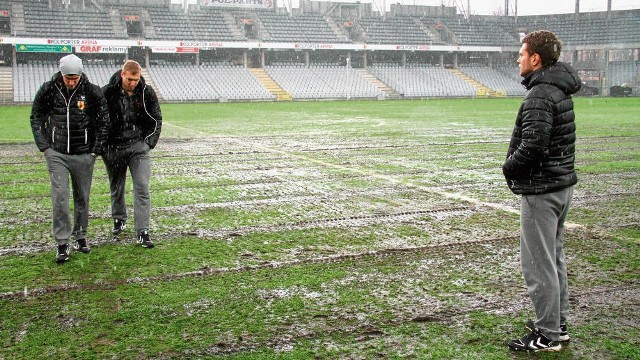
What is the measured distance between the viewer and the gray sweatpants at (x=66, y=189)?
235 inches

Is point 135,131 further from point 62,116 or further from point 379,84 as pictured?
point 379,84

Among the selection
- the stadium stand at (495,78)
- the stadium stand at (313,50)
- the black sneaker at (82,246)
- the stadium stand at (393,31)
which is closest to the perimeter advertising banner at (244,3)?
the stadium stand at (313,50)

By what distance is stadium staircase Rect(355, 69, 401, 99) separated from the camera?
5044cm

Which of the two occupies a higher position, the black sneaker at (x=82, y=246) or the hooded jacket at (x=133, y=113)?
the hooded jacket at (x=133, y=113)

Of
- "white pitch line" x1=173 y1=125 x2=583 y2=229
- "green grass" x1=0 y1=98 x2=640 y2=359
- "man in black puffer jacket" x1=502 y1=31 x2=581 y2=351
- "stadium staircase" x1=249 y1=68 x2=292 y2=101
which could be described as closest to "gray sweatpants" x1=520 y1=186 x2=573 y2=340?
"man in black puffer jacket" x1=502 y1=31 x2=581 y2=351

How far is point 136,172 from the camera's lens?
6.68 m

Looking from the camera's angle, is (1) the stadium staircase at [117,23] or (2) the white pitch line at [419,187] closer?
(2) the white pitch line at [419,187]

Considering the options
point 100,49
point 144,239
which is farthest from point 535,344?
point 100,49

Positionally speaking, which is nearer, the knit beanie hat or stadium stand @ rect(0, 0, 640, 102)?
the knit beanie hat

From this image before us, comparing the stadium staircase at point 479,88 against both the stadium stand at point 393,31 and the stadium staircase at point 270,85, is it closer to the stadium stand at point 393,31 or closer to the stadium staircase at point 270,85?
the stadium stand at point 393,31

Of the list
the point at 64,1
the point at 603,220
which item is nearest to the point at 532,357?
the point at 603,220

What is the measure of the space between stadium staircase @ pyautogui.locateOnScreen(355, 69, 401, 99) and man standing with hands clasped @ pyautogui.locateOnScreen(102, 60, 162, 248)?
44.1 m

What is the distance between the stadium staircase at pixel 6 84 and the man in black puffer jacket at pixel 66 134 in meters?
37.0

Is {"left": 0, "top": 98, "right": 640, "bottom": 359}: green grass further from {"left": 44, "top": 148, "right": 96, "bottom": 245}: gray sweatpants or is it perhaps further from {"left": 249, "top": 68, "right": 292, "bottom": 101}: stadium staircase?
{"left": 249, "top": 68, "right": 292, "bottom": 101}: stadium staircase
